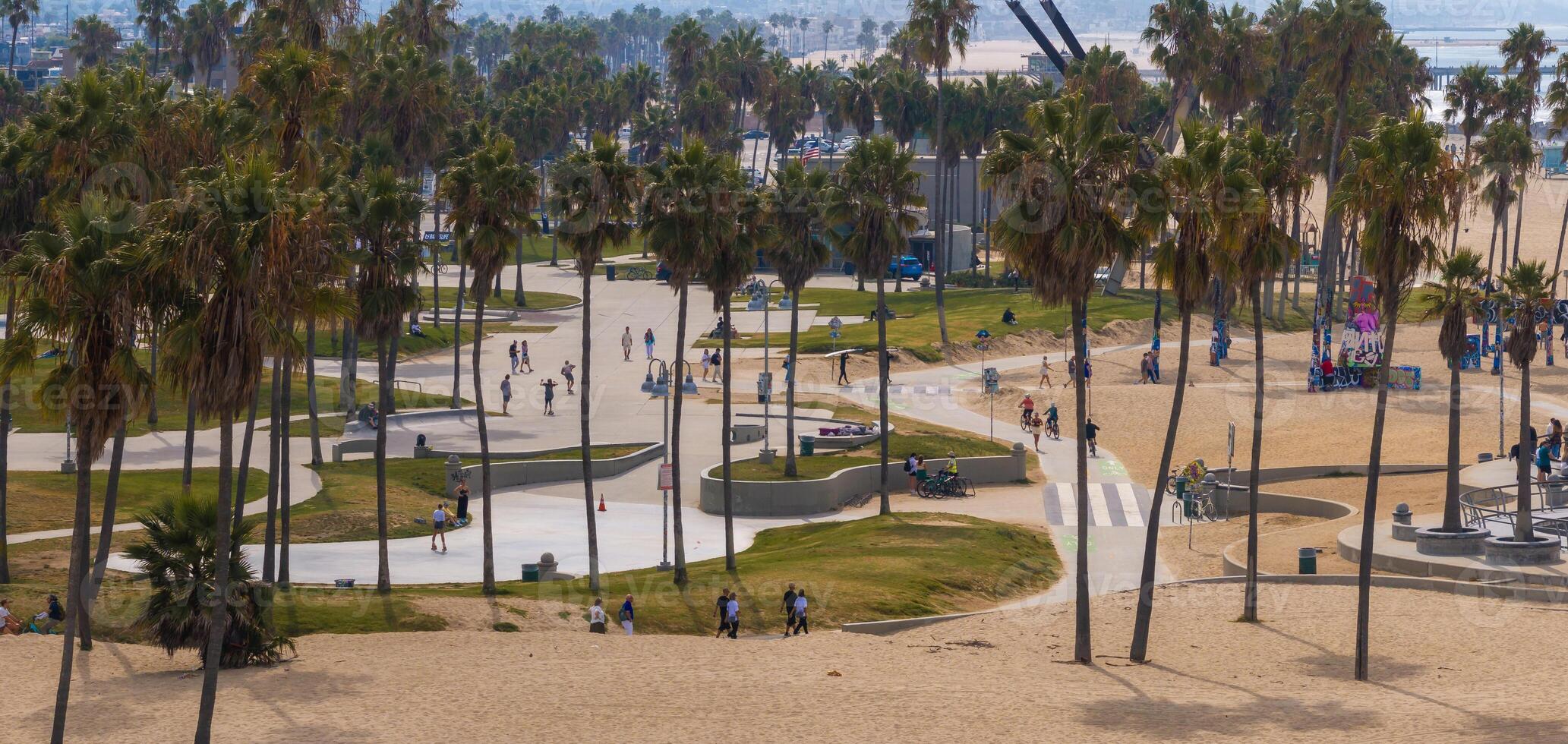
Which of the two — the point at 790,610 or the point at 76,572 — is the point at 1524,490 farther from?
the point at 76,572

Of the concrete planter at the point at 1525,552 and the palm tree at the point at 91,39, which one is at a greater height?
the palm tree at the point at 91,39

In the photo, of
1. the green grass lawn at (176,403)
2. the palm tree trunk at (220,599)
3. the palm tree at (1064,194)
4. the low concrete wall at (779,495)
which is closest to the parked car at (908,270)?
the green grass lawn at (176,403)

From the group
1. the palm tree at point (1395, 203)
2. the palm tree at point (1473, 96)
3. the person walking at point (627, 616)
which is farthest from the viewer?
the palm tree at point (1473, 96)

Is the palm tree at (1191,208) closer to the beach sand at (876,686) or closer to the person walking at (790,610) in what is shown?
the beach sand at (876,686)

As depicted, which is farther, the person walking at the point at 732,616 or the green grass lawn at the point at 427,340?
the green grass lawn at the point at 427,340

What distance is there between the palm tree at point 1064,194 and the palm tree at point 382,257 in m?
14.0

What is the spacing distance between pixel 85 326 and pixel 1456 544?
30.5 m

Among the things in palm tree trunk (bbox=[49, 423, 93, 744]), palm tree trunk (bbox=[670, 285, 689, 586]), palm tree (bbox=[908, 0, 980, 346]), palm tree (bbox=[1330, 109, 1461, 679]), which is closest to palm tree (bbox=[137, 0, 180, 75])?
palm tree (bbox=[908, 0, 980, 346])

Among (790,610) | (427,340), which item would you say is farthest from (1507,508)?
(427,340)

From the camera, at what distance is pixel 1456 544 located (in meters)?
38.8

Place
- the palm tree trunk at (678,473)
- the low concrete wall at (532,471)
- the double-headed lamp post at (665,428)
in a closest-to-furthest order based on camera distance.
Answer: the palm tree trunk at (678,473)
the double-headed lamp post at (665,428)
the low concrete wall at (532,471)

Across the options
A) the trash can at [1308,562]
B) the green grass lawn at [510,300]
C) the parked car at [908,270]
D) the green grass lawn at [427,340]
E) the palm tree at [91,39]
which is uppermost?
the palm tree at [91,39]

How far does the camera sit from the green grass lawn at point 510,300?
3883 inches

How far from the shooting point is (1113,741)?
26781 mm
